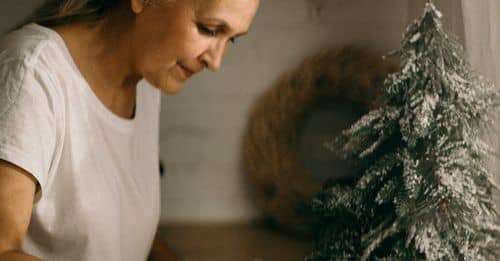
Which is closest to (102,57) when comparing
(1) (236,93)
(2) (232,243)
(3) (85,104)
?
(3) (85,104)

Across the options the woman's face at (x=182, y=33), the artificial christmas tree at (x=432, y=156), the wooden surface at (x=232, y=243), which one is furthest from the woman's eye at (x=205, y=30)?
the wooden surface at (x=232, y=243)

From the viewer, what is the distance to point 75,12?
3.48ft

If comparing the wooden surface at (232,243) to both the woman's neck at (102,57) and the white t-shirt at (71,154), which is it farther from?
the woman's neck at (102,57)

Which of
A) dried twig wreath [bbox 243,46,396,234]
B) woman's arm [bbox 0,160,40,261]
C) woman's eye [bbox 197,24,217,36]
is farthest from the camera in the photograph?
dried twig wreath [bbox 243,46,396,234]

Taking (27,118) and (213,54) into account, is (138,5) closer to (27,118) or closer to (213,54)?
(213,54)

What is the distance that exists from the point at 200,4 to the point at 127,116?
0.34m

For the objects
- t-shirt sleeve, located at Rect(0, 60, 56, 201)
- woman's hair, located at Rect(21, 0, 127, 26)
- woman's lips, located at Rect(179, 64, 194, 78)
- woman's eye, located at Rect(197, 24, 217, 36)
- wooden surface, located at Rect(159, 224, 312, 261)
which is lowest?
wooden surface, located at Rect(159, 224, 312, 261)

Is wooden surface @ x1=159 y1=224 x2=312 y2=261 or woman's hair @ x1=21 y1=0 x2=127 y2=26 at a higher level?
woman's hair @ x1=21 y1=0 x2=127 y2=26

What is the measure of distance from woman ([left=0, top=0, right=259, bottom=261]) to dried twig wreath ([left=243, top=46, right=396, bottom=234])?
0.35 m

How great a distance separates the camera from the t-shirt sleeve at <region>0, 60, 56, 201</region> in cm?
91

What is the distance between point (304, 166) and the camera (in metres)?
1.53

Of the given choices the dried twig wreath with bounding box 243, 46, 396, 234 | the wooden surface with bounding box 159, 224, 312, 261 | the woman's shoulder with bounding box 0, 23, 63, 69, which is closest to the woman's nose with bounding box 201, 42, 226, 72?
the woman's shoulder with bounding box 0, 23, 63, 69

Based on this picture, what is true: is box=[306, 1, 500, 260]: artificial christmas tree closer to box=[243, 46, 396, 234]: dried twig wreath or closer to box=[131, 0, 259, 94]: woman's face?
box=[131, 0, 259, 94]: woman's face

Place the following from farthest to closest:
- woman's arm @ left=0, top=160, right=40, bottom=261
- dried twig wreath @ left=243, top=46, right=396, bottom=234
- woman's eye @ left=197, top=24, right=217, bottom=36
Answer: dried twig wreath @ left=243, top=46, right=396, bottom=234 < woman's eye @ left=197, top=24, right=217, bottom=36 < woman's arm @ left=0, top=160, right=40, bottom=261
